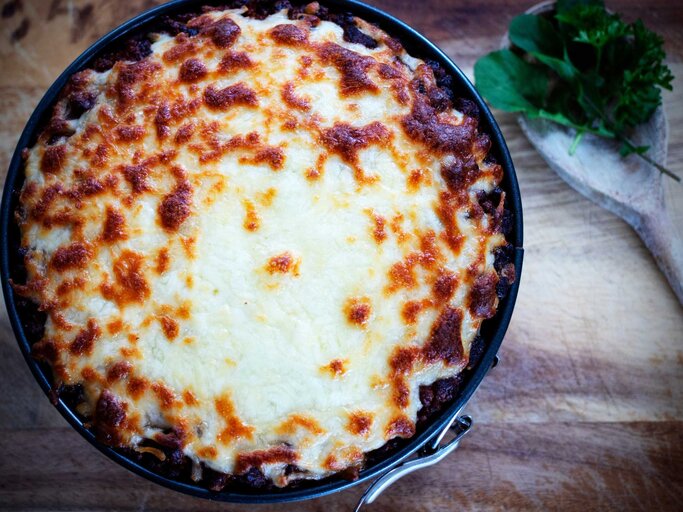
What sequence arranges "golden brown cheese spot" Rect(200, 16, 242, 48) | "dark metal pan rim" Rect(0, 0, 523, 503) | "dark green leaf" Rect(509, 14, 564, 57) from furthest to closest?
"dark green leaf" Rect(509, 14, 564, 57) → "golden brown cheese spot" Rect(200, 16, 242, 48) → "dark metal pan rim" Rect(0, 0, 523, 503)

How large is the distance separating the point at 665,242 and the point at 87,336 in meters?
2.23

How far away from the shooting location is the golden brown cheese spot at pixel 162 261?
2100 mm

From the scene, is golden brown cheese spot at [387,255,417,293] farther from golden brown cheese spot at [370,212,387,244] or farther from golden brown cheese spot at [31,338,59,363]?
golden brown cheese spot at [31,338,59,363]

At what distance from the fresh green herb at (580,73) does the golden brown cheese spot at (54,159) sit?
157 centimetres

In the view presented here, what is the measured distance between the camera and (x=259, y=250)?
2131mm

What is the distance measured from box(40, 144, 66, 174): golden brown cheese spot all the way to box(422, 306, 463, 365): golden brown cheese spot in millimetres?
1283

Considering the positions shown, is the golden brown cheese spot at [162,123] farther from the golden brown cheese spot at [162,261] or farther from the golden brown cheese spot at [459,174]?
the golden brown cheese spot at [459,174]

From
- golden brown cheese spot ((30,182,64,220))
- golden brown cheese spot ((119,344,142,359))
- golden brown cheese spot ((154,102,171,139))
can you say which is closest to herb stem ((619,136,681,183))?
golden brown cheese spot ((154,102,171,139))

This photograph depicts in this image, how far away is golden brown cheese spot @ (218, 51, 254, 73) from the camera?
7.30 ft

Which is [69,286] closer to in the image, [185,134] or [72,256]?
[72,256]

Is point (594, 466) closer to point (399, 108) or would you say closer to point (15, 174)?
point (399, 108)

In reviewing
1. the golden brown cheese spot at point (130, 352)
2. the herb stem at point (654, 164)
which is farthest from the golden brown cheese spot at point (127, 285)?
the herb stem at point (654, 164)

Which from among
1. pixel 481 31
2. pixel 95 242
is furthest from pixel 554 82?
pixel 95 242

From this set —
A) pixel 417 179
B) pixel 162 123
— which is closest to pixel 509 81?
pixel 417 179
